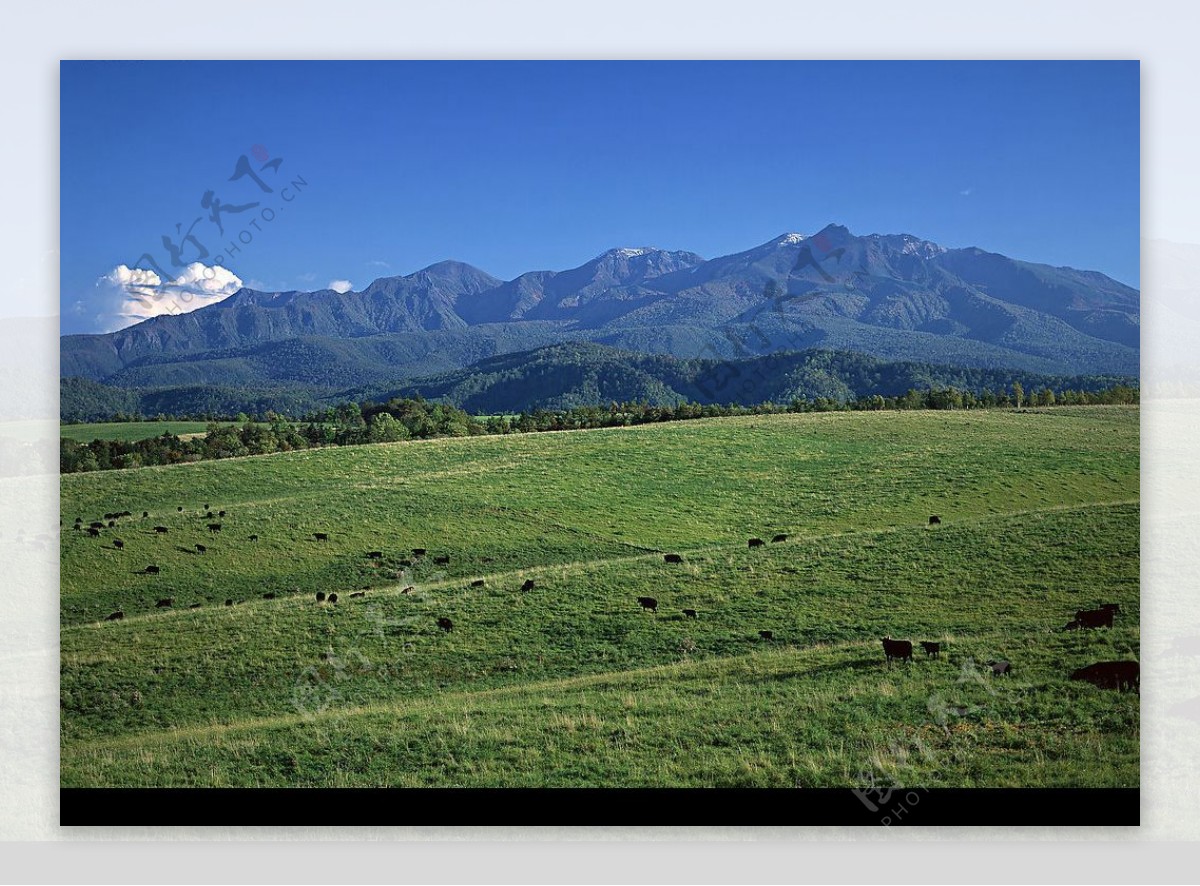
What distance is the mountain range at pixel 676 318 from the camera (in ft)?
21.8

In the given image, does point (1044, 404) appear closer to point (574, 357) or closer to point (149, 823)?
point (574, 357)

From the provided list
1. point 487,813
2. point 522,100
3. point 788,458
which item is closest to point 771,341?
point 788,458

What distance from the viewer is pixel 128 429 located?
7.19 meters

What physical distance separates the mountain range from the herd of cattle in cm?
135

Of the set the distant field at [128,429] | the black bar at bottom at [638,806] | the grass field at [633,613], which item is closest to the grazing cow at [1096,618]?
the grass field at [633,613]

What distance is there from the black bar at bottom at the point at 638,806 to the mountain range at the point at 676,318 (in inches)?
137

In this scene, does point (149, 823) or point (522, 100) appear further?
point (522, 100)

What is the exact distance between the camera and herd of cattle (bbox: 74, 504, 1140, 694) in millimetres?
5777

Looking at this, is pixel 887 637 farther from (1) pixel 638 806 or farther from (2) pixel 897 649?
(1) pixel 638 806

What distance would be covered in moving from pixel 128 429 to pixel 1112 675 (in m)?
8.78

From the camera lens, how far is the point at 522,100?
662 cm

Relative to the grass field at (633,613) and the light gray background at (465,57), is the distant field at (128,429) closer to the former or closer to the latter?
the light gray background at (465,57)

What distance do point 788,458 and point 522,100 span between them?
451 centimetres

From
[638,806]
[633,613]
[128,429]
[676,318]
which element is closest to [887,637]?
[633,613]
